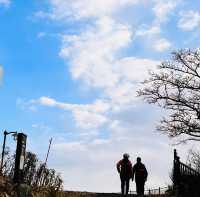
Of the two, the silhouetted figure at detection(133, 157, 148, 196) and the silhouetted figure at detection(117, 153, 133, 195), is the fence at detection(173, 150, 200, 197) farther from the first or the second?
the silhouetted figure at detection(117, 153, 133, 195)

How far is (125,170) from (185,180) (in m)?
2.43

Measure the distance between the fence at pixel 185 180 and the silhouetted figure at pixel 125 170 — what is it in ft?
6.98

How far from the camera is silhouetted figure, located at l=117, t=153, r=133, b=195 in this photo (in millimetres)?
18625

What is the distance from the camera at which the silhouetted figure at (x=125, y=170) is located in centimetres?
1862

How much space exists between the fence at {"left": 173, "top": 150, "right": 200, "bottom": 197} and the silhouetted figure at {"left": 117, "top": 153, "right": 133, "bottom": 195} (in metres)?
2.13

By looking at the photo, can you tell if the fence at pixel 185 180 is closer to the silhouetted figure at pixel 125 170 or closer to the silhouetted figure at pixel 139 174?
the silhouetted figure at pixel 139 174

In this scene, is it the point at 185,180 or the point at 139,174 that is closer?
the point at 139,174

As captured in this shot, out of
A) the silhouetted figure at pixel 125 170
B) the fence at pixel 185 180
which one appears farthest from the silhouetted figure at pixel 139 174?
the fence at pixel 185 180

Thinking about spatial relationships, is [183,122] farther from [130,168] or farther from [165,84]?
[130,168]

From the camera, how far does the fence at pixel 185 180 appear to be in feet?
61.9

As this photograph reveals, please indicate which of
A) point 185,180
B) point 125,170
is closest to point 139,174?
point 125,170

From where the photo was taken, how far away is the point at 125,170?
1862 centimetres

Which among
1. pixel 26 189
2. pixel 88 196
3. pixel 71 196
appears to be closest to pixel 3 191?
pixel 26 189

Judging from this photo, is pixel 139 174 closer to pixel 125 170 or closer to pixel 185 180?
pixel 125 170
